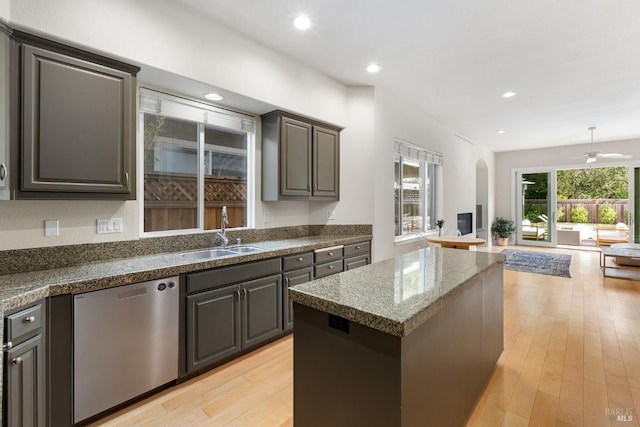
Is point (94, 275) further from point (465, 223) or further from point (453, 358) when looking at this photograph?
point (465, 223)

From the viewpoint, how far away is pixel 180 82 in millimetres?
2500

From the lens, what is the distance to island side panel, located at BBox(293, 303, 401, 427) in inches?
44.6

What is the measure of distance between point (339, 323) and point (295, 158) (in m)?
2.43

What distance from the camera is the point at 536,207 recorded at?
8.62 meters

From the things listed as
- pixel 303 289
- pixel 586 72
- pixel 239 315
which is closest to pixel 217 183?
pixel 239 315

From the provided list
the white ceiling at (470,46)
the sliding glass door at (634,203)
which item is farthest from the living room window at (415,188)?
the sliding glass door at (634,203)

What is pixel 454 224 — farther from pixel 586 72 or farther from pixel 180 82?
pixel 180 82

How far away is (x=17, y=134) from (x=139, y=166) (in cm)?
86

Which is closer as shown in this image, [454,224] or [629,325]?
[629,325]

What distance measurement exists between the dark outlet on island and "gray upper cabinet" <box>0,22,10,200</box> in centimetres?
193

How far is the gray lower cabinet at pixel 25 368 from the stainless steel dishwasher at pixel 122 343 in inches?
5.9

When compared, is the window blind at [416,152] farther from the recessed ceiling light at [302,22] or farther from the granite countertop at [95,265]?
the granite countertop at [95,265]

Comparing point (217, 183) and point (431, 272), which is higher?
point (217, 183)

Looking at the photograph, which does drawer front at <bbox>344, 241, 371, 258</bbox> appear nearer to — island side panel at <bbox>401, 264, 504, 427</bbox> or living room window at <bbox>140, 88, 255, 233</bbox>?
living room window at <bbox>140, 88, 255, 233</bbox>
